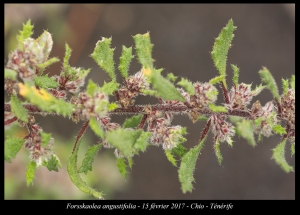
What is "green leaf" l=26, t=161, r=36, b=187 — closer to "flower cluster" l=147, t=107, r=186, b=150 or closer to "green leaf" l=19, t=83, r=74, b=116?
"green leaf" l=19, t=83, r=74, b=116

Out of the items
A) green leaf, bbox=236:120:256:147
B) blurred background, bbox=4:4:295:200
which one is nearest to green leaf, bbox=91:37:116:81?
green leaf, bbox=236:120:256:147

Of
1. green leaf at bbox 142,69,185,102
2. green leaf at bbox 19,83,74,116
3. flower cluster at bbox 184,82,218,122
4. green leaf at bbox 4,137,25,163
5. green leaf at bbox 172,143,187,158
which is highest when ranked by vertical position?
flower cluster at bbox 184,82,218,122

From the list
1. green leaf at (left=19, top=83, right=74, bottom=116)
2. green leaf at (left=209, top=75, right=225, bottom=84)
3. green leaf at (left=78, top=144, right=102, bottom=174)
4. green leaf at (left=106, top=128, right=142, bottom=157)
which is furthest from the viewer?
green leaf at (left=78, top=144, right=102, bottom=174)

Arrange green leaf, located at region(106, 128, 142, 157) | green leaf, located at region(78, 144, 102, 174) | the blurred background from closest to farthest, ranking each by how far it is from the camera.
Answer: green leaf, located at region(106, 128, 142, 157), green leaf, located at region(78, 144, 102, 174), the blurred background

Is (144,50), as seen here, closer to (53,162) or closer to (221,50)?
(221,50)

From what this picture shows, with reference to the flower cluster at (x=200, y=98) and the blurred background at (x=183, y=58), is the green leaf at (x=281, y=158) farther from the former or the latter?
the blurred background at (x=183, y=58)

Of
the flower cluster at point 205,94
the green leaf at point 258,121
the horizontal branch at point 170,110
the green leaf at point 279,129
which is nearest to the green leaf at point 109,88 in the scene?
the horizontal branch at point 170,110

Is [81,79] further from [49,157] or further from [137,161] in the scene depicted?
[137,161]
